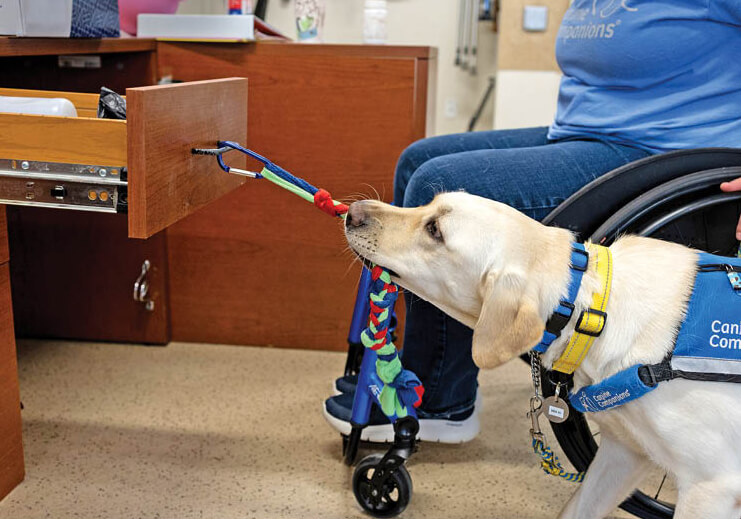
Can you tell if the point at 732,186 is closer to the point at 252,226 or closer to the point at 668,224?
the point at 668,224

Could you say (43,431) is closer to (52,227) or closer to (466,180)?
(52,227)

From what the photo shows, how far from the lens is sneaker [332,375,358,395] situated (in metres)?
1.66

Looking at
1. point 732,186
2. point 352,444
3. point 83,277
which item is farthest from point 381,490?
point 83,277

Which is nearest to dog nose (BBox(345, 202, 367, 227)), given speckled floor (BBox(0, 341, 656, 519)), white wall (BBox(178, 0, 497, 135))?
speckled floor (BBox(0, 341, 656, 519))

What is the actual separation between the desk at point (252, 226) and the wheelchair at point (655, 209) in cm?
76

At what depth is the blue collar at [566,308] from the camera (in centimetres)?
103

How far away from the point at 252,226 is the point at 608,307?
1279 millimetres

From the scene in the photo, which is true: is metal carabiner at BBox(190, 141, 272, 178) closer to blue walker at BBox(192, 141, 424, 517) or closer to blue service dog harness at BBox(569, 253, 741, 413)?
blue walker at BBox(192, 141, 424, 517)

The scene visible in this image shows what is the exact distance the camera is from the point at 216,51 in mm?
2031

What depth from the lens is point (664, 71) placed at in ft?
4.58

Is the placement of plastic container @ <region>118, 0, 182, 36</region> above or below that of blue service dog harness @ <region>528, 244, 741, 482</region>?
above

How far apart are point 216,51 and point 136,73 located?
214 millimetres

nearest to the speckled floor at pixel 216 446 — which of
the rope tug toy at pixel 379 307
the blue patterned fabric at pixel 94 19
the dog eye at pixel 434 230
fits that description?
the rope tug toy at pixel 379 307

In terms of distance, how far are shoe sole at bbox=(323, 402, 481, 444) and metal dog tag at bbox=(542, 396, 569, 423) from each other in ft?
1.38
